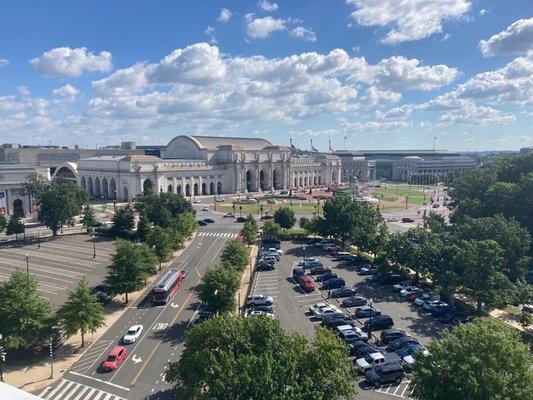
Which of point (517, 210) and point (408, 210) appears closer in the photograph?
Result: point (517, 210)

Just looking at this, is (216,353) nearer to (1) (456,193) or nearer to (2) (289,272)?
(2) (289,272)

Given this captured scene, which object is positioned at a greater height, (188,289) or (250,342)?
(250,342)

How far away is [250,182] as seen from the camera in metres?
167

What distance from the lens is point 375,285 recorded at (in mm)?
55156

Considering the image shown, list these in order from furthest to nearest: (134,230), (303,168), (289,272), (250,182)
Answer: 1. (303,168)
2. (250,182)
3. (134,230)
4. (289,272)

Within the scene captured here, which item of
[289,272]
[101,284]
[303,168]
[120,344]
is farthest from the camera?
[303,168]

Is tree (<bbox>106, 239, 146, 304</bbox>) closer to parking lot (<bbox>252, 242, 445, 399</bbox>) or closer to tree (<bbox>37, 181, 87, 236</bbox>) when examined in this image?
parking lot (<bbox>252, 242, 445, 399</bbox>)

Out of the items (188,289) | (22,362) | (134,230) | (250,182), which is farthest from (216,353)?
(250,182)

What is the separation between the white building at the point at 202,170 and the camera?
135000 millimetres

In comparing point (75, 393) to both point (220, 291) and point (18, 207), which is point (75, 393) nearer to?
point (220, 291)

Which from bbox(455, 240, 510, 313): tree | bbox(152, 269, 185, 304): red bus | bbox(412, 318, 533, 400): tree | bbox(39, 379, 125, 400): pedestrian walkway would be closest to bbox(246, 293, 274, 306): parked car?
bbox(152, 269, 185, 304): red bus

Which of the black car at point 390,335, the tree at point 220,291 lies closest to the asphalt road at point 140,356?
the tree at point 220,291

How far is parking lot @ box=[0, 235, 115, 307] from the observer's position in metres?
55.0

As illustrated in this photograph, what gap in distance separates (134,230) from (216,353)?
61570 millimetres
